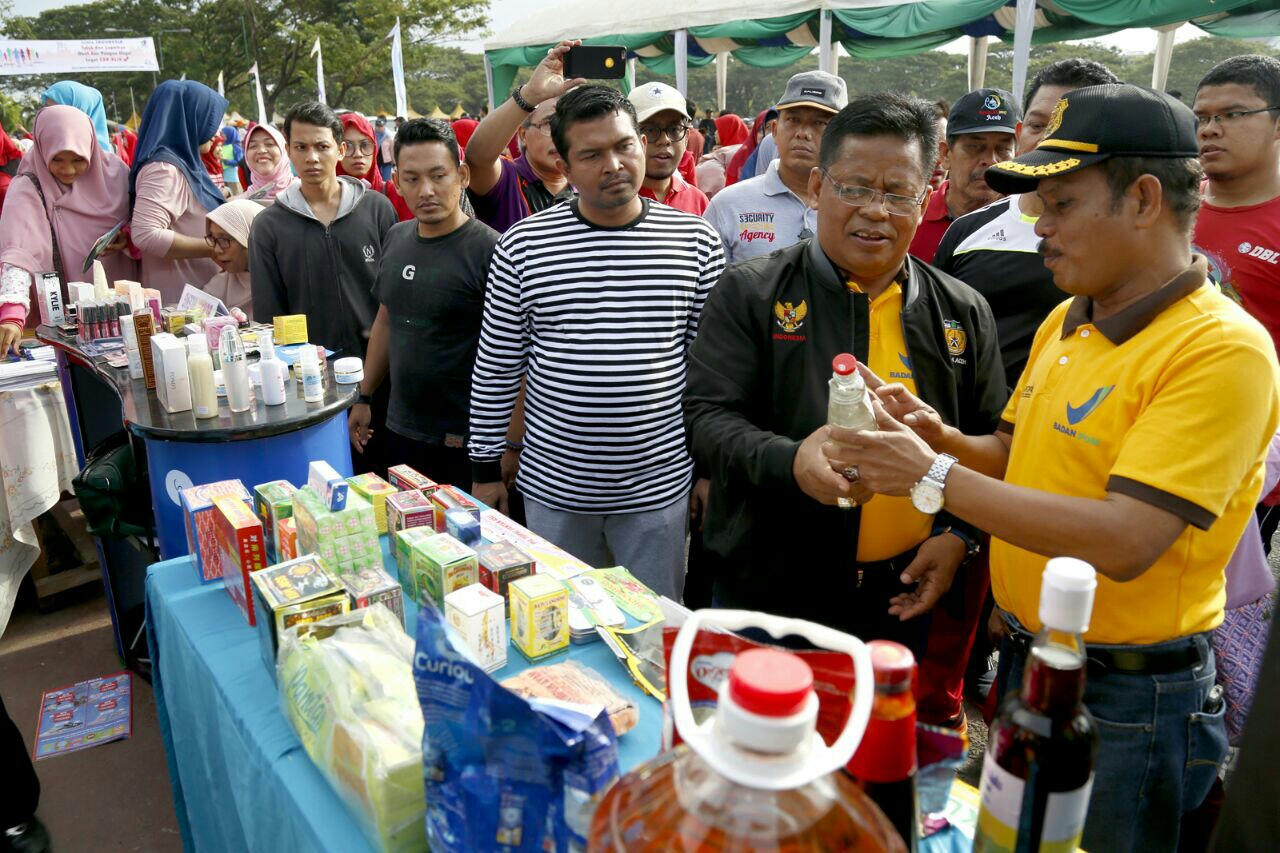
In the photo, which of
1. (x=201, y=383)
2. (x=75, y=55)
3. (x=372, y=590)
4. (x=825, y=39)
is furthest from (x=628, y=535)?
(x=75, y=55)

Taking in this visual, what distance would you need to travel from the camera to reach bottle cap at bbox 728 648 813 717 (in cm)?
62

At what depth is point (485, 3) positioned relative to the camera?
37219 mm

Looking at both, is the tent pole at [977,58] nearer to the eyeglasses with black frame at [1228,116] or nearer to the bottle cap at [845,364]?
the eyeglasses with black frame at [1228,116]

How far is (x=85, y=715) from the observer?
3.11m

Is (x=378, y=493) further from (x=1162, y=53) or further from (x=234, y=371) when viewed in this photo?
(x=1162, y=53)

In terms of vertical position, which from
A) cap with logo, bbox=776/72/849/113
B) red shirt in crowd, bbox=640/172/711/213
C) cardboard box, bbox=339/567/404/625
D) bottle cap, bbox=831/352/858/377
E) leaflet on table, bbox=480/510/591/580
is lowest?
leaflet on table, bbox=480/510/591/580

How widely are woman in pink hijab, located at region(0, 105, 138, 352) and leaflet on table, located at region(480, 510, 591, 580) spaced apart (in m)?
3.34

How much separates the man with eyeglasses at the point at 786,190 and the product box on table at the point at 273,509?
2.08 metres

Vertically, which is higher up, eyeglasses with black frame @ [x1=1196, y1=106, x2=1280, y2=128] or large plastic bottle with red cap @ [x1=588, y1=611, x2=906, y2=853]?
eyeglasses with black frame @ [x1=1196, y1=106, x2=1280, y2=128]

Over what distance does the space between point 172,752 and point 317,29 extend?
3993 centimetres

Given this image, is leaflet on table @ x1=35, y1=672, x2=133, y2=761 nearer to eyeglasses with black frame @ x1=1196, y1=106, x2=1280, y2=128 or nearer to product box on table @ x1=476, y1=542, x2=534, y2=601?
product box on table @ x1=476, y1=542, x2=534, y2=601

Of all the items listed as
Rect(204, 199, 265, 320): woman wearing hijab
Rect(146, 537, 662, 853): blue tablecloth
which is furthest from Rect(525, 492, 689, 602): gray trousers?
Rect(204, 199, 265, 320): woman wearing hijab

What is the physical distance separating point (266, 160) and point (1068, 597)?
5.30 metres

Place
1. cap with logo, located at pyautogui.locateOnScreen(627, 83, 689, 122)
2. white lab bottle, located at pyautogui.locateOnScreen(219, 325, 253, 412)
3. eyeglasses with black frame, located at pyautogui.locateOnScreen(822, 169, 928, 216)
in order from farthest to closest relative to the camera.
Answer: cap with logo, located at pyautogui.locateOnScreen(627, 83, 689, 122)
white lab bottle, located at pyautogui.locateOnScreen(219, 325, 253, 412)
eyeglasses with black frame, located at pyautogui.locateOnScreen(822, 169, 928, 216)
